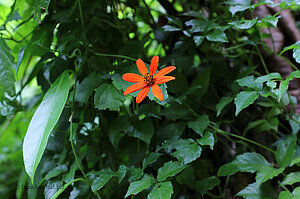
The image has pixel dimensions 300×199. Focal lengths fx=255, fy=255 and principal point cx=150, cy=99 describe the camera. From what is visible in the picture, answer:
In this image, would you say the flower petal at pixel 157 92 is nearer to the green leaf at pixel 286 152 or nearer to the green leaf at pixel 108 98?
the green leaf at pixel 108 98

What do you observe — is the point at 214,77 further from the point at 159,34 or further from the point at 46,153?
the point at 46,153

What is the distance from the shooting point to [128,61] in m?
0.64

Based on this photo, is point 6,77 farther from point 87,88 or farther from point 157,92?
point 157,92

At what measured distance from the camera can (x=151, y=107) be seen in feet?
2.06

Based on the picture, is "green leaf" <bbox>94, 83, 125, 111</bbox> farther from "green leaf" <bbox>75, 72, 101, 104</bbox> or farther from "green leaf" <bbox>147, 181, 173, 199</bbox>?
"green leaf" <bbox>147, 181, 173, 199</bbox>

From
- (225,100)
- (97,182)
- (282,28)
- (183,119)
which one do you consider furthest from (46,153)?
(282,28)

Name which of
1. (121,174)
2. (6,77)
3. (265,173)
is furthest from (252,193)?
(6,77)

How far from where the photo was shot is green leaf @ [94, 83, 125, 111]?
54cm

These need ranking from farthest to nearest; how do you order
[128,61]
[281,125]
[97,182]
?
[281,125]
[128,61]
[97,182]

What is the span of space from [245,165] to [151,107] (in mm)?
260

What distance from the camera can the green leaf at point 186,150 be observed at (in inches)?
19.6

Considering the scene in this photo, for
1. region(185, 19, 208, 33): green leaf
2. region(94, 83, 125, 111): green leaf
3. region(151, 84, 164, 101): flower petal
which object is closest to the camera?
region(151, 84, 164, 101): flower petal

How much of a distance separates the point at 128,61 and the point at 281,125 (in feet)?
1.61

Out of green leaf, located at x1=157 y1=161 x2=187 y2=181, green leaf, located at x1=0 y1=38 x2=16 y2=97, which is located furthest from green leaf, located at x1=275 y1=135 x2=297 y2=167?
green leaf, located at x1=0 y1=38 x2=16 y2=97
